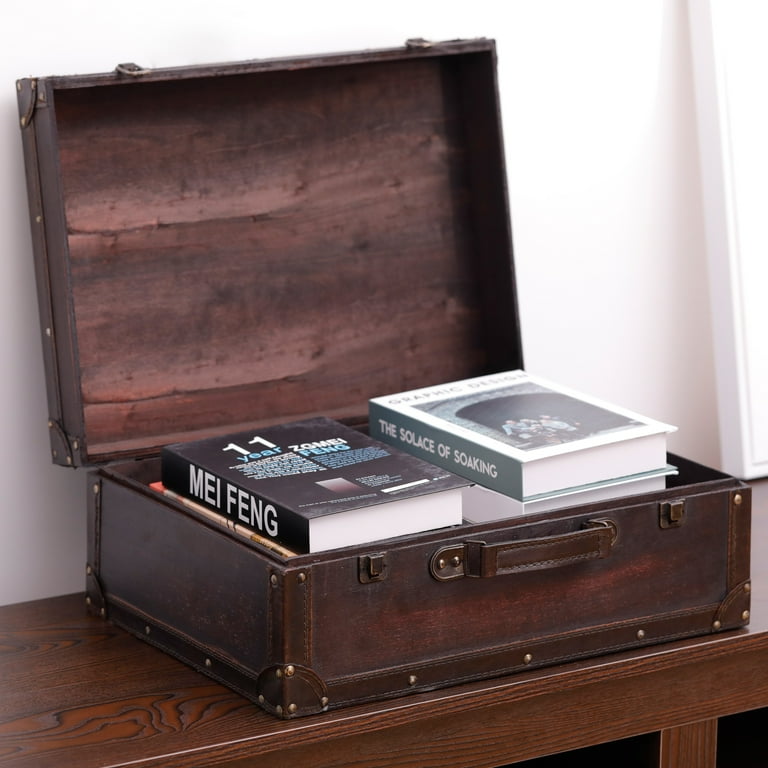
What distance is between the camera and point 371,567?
1.21 metres

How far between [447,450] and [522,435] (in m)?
0.08

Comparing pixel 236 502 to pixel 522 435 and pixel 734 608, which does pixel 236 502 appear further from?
pixel 734 608

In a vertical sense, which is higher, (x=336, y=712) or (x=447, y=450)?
(x=447, y=450)

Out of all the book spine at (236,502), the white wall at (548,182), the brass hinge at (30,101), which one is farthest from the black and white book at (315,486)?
the brass hinge at (30,101)

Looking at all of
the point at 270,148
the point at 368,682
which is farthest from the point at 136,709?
the point at 270,148

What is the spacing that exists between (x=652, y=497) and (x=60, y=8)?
0.81 metres

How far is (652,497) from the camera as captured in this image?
1.32 meters

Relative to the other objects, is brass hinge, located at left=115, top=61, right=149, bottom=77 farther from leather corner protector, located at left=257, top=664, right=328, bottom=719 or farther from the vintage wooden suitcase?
leather corner protector, located at left=257, top=664, right=328, bottom=719

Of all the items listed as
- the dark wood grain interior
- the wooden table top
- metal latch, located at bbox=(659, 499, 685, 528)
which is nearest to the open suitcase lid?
the dark wood grain interior

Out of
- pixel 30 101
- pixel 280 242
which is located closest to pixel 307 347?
pixel 280 242

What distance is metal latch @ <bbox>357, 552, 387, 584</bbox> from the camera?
1.21 metres

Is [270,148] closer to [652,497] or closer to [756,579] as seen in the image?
[652,497]

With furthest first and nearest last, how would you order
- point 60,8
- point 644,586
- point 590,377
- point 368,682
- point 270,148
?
point 590,377
point 270,148
point 60,8
point 644,586
point 368,682

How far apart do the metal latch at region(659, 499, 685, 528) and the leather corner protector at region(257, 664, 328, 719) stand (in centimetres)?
37
